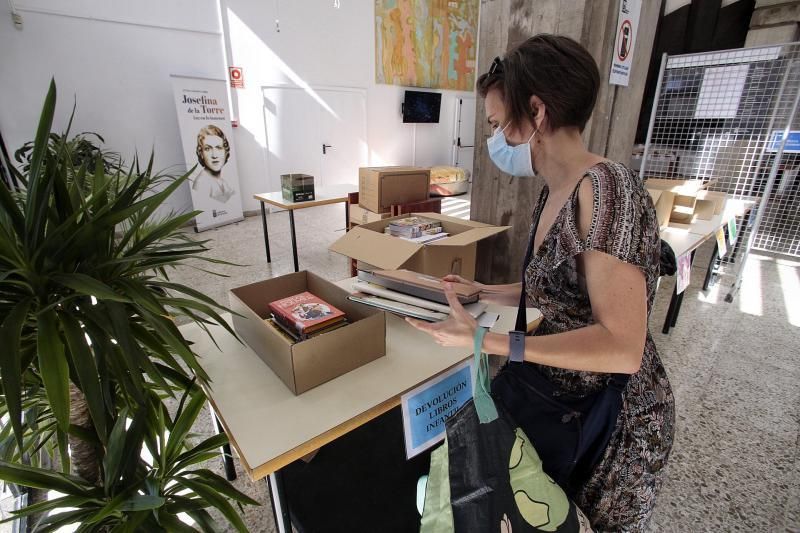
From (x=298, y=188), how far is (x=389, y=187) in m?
1.35

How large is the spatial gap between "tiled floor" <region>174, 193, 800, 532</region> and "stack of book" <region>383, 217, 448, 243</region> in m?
0.69

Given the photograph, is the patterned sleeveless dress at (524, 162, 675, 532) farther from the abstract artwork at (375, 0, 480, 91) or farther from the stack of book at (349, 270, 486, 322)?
the abstract artwork at (375, 0, 480, 91)

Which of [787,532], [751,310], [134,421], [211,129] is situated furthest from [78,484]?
[211,129]

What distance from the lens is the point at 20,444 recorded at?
1.90 feet

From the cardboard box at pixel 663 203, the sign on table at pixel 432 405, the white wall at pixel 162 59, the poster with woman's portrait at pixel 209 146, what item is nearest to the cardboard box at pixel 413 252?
the sign on table at pixel 432 405

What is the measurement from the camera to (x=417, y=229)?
1812 millimetres

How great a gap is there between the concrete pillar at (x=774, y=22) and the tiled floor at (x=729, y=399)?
2.66 metres

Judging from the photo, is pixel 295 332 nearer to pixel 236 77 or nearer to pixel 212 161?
pixel 212 161

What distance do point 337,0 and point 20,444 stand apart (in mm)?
7059

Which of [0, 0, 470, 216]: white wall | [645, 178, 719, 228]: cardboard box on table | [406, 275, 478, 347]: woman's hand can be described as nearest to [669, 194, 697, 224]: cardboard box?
[645, 178, 719, 228]: cardboard box on table

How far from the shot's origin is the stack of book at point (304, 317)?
104 cm

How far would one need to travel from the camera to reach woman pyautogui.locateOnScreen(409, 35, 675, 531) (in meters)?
0.73

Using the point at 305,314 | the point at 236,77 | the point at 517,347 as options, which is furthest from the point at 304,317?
the point at 236,77

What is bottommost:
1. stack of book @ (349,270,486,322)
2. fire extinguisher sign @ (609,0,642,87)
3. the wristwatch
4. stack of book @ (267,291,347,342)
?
stack of book @ (267,291,347,342)
